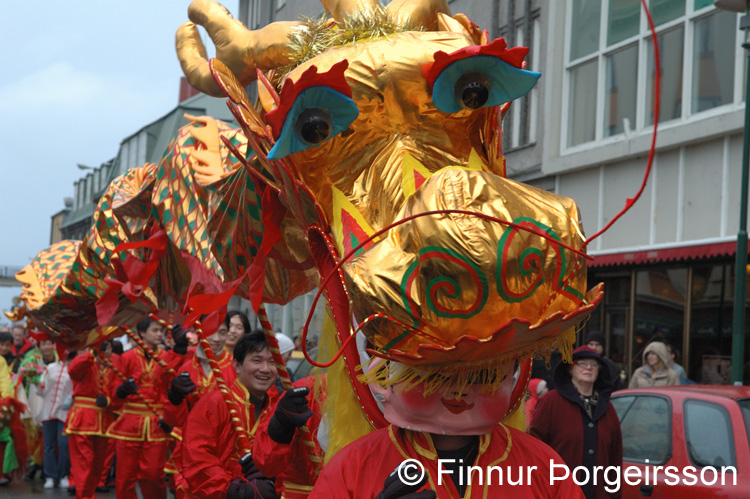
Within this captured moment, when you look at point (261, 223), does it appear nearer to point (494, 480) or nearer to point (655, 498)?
point (494, 480)

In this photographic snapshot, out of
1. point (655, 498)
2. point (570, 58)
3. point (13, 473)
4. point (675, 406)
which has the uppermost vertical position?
point (570, 58)

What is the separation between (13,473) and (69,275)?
19.6 ft

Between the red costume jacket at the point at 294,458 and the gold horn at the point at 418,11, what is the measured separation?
5.08ft

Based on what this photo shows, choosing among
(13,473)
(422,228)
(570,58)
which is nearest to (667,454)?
(422,228)

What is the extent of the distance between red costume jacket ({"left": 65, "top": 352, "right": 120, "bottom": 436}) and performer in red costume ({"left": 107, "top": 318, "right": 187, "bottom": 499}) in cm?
64

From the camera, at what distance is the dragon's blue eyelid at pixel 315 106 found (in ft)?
10.1

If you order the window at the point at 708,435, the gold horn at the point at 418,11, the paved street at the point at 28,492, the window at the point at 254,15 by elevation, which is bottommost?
the paved street at the point at 28,492

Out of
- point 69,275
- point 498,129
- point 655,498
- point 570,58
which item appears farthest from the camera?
point 570,58

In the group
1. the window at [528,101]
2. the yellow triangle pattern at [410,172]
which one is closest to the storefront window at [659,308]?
the window at [528,101]

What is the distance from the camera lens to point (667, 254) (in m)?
Result: 12.0

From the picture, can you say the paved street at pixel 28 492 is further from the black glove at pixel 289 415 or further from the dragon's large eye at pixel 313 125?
the dragon's large eye at pixel 313 125

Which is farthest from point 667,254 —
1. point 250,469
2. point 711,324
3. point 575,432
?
point 250,469

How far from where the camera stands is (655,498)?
5.91 m

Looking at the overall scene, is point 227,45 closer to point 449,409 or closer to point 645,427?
point 449,409
